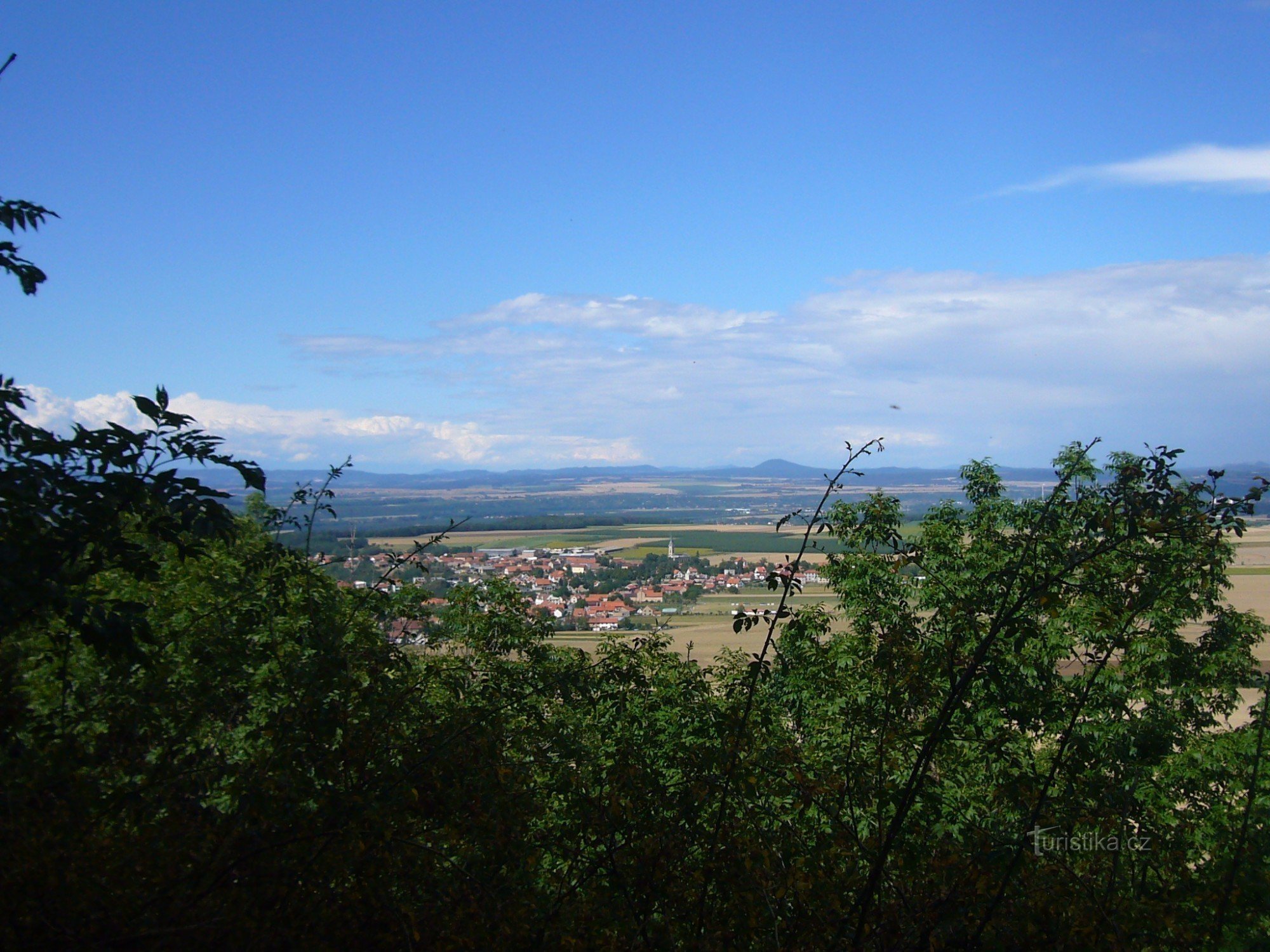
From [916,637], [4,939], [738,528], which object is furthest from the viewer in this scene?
[738,528]

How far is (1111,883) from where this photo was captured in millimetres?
3637

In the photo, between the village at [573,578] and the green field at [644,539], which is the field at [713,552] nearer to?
the green field at [644,539]

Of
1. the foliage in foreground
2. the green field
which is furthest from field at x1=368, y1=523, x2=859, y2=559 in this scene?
the foliage in foreground

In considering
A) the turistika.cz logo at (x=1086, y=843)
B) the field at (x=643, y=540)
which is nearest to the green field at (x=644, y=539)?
the field at (x=643, y=540)

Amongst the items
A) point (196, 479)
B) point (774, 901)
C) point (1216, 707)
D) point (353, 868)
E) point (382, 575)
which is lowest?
point (1216, 707)

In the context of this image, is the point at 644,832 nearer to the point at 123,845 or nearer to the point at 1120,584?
the point at 123,845

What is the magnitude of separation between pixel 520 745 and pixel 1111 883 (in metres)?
3.21

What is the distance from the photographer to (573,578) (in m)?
16.7

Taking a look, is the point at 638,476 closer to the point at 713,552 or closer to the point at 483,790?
the point at 713,552

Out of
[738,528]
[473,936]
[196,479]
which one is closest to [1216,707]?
[473,936]

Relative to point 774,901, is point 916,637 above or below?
above

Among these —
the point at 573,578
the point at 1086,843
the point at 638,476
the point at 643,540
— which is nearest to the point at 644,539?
the point at 643,540

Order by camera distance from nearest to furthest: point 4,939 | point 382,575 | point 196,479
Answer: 1. point 4,939
2. point 196,479
3. point 382,575

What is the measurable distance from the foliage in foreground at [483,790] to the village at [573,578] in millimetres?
621
